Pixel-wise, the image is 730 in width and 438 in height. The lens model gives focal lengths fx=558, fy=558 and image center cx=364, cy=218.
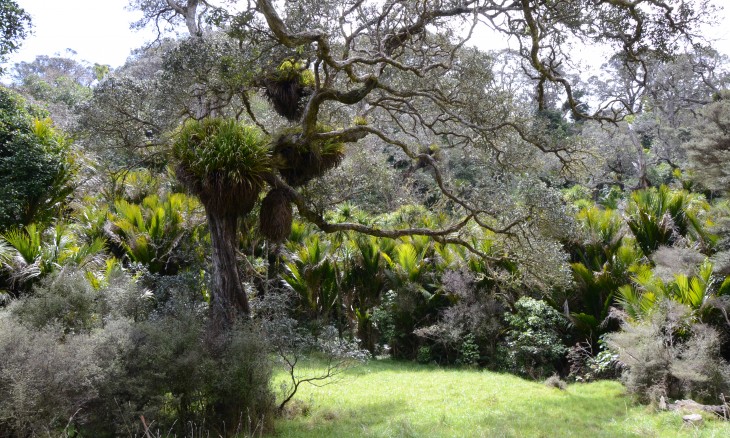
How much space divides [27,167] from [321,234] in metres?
6.93

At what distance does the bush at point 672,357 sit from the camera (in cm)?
838

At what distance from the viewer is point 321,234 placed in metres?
15.0

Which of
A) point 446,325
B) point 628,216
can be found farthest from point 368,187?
point 628,216

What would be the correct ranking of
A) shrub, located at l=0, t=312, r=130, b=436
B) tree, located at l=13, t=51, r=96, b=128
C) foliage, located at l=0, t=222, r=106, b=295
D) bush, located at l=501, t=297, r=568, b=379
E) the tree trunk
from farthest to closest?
tree, located at l=13, t=51, r=96, b=128
bush, located at l=501, t=297, r=568, b=379
foliage, located at l=0, t=222, r=106, b=295
the tree trunk
shrub, located at l=0, t=312, r=130, b=436

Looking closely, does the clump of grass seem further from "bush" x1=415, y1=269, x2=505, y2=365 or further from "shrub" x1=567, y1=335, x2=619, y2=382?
"bush" x1=415, y1=269, x2=505, y2=365

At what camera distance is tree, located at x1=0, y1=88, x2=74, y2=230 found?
10.9 metres

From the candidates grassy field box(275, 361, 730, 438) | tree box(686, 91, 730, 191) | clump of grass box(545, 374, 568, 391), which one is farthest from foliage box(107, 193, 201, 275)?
tree box(686, 91, 730, 191)

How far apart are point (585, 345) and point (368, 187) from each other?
568cm

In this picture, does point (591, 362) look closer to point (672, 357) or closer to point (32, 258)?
point (672, 357)

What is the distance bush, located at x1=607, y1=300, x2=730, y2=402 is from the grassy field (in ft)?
1.60

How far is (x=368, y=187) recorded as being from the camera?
1210 cm

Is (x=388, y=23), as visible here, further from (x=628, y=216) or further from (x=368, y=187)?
(x=628, y=216)

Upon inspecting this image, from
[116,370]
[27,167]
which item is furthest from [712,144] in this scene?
[27,167]

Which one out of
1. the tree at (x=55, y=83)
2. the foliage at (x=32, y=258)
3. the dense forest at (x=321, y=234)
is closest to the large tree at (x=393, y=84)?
the dense forest at (x=321, y=234)
